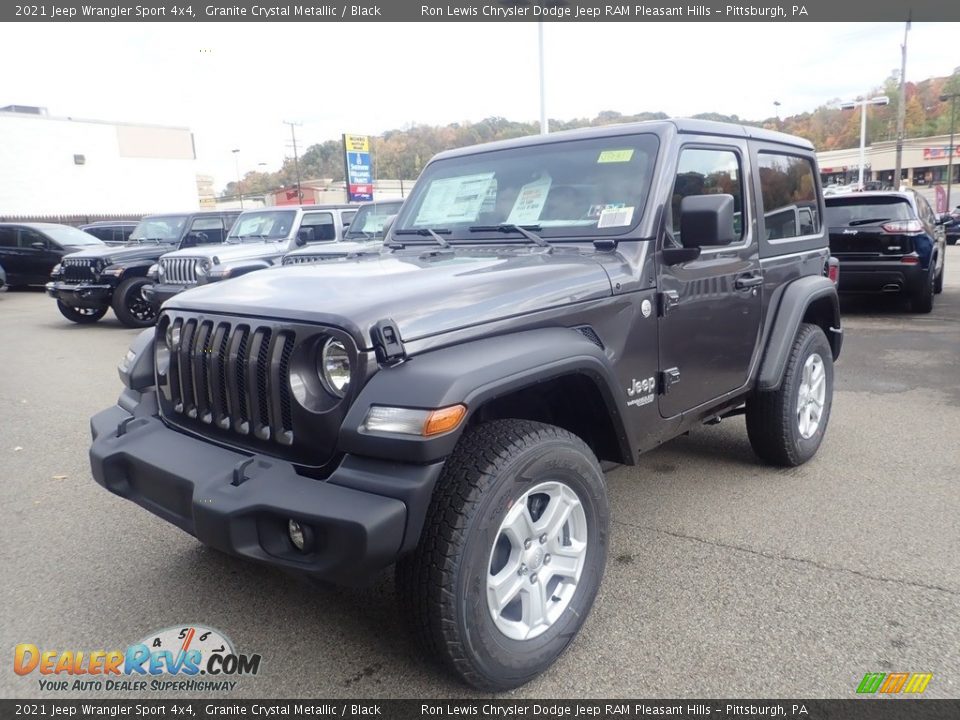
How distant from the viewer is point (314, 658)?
8.94ft

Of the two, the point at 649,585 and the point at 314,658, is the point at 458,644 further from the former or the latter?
the point at 649,585

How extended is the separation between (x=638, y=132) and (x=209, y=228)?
36.4ft

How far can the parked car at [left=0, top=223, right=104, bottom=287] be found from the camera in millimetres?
16781

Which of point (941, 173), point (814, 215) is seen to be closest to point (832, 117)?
point (941, 173)

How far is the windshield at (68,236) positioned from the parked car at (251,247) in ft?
23.3

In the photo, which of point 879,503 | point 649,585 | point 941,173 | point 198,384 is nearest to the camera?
point 198,384

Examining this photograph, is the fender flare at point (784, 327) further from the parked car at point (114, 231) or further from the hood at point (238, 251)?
the parked car at point (114, 231)

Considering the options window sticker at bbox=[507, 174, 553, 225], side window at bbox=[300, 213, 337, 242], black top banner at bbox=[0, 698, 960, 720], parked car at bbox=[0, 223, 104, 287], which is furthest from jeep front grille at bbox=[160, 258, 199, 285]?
black top banner at bbox=[0, 698, 960, 720]

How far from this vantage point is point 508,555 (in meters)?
2.55

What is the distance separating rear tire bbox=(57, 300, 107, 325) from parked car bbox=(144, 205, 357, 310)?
87.3 inches

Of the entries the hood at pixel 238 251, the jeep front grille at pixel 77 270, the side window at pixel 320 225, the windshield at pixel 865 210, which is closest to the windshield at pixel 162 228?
the jeep front grille at pixel 77 270

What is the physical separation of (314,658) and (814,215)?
13.1 feet

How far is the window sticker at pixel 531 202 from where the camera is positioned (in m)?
3.52

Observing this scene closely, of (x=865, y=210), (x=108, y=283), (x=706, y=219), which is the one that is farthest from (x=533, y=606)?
(x=108, y=283)
